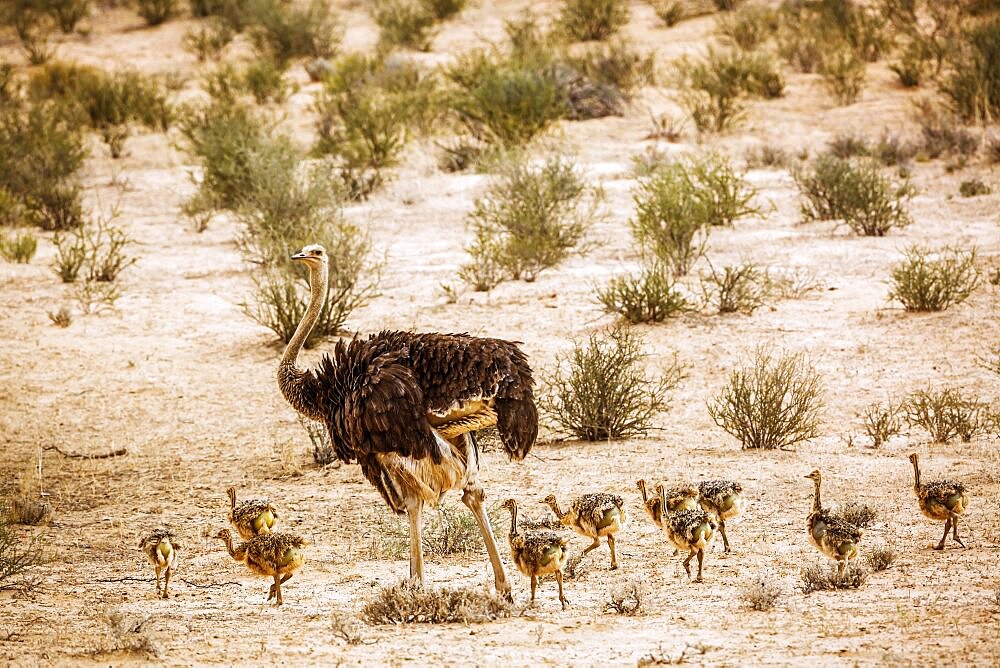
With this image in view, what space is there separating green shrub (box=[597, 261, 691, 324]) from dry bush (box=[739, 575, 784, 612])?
6.13m

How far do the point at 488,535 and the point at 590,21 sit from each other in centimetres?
2268

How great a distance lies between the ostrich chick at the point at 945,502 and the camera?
7.16 meters

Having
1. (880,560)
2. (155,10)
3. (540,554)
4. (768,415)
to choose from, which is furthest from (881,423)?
(155,10)

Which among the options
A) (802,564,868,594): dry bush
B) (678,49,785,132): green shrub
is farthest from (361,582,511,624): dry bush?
(678,49,785,132): green shrub

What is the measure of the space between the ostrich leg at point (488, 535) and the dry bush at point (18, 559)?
2.45 metres

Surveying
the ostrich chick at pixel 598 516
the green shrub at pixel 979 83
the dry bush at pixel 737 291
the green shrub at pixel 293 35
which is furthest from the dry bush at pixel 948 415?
the green shrub at pixel 293 35

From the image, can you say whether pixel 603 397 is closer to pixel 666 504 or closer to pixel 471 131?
pixel 666 504

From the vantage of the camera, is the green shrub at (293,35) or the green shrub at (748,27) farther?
the green shrub at (293,35)

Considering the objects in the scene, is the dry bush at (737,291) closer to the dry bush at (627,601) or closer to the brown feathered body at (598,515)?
the brown feathered body at (598,515)

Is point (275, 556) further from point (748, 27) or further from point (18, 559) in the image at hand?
point (748, 27)

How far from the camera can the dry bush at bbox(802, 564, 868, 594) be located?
6.55 metres

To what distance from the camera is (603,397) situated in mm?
10070

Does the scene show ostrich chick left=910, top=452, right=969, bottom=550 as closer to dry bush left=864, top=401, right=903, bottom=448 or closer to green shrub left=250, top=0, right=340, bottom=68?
dry bush left=864, top=401, right=903, bottom=448

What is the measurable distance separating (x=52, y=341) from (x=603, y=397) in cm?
550
